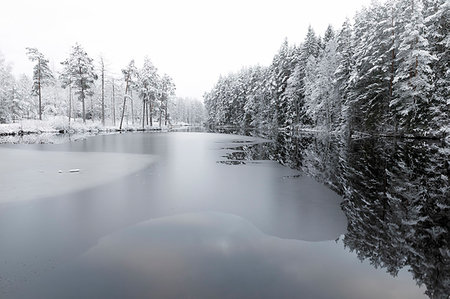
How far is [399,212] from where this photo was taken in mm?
7121

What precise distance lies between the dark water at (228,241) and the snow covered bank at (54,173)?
0.99m

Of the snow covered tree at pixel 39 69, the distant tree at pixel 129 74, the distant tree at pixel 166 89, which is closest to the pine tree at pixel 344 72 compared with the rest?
the distant tree at pixel 129 74

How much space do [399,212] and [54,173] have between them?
12237 millimetres

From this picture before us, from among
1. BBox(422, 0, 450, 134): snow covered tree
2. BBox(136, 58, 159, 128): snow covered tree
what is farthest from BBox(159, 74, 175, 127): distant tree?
BBox(422, 0, 450, 134): snow covered tree

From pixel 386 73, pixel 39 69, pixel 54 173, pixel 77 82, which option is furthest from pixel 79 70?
pixel 386 73

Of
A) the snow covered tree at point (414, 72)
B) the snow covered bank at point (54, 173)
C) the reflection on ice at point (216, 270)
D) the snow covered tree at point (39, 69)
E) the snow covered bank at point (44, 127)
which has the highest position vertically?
the snow covered tree at point (39, 69)

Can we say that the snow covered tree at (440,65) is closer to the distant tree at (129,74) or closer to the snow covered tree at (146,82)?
the distant tree at (129,74)

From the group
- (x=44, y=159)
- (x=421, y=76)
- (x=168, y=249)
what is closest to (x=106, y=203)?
(x=168, y=249)

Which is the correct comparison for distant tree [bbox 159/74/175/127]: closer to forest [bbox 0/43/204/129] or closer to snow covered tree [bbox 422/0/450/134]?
forest [bbox 0/43/204/129]

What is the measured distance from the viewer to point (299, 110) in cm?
5288

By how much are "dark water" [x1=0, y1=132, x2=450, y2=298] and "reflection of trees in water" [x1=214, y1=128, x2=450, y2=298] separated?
4 centimetres

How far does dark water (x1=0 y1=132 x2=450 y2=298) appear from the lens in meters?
3.80

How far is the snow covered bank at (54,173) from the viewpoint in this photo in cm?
851

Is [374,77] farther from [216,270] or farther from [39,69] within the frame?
[39,69]
